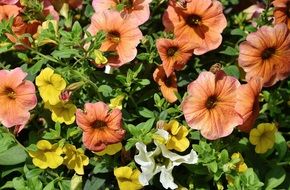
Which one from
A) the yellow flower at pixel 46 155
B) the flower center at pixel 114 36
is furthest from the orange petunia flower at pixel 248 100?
Result: the yellow flower at pixel 46 155

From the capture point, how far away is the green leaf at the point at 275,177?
1.96 metres

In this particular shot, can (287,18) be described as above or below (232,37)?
above

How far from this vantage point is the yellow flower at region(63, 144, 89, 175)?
1917mm

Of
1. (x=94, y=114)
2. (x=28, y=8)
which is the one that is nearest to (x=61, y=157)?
(x=94, y=114)

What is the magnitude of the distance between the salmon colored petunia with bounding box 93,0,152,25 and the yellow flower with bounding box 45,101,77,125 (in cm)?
35

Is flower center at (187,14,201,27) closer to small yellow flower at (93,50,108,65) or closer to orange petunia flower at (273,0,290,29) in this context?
orange petunia flower at (273,0,290,29)

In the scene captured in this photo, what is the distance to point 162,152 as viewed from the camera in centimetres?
183

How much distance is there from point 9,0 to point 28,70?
259 mm

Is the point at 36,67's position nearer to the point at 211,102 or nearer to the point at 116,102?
the point at 116,102

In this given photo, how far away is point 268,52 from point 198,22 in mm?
261

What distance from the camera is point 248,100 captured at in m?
1.82

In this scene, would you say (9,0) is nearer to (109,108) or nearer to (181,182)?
(109,108)

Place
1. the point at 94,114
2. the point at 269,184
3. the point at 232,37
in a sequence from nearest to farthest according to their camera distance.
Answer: the point at 94,114 → the point at 269,184 → the point at 232,37

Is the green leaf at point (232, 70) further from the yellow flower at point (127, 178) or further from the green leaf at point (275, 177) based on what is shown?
the yellow flower at point (127, 178)
